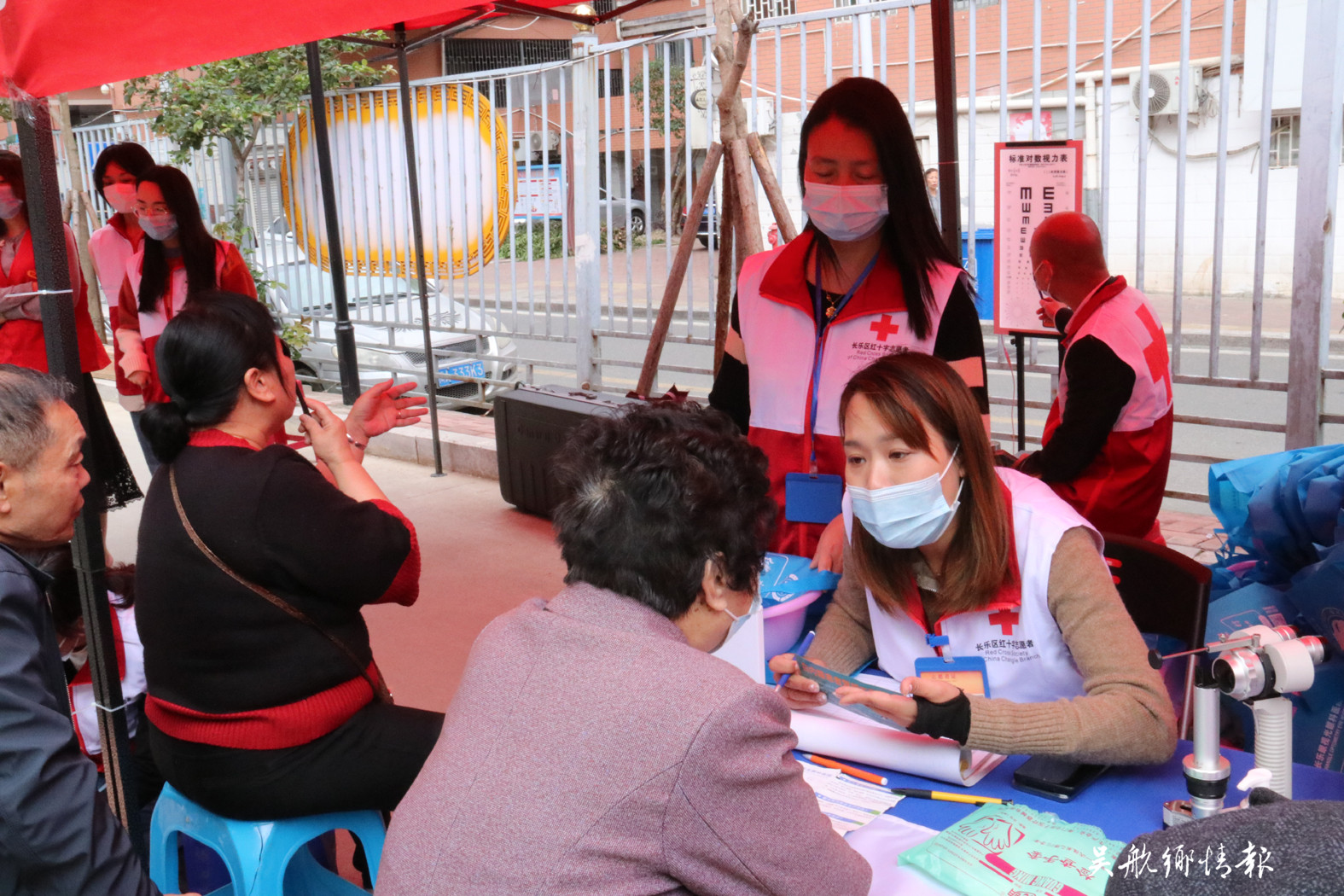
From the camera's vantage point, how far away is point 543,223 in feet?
21.3

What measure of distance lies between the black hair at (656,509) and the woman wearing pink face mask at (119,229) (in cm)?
323

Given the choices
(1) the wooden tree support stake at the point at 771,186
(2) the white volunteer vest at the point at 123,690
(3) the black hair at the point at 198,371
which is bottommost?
(2) the white volunteer vest at the point at 123,690

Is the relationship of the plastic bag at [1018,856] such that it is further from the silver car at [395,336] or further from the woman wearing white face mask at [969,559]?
the silver car at [395,336]

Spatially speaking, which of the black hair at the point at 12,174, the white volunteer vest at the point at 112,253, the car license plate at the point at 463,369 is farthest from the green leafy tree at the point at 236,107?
the black hair at the point at 12,174

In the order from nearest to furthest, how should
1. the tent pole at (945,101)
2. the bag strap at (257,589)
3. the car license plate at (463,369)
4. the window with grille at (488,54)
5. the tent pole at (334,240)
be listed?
the bag strap at (257,589) < the tent pole at (945,101) < the tent pole at (334,240) < the car license plate at (463,369) < the window with grille at (488,54)

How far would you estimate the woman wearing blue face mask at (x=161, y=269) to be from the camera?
4094mm

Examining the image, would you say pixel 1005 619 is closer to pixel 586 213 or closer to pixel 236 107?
pixel 586 213

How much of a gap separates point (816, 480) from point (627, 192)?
381cm

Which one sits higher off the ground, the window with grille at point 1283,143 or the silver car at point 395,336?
the window with grille at point 1283,143

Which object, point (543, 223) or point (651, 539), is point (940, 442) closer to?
point (651, 539)

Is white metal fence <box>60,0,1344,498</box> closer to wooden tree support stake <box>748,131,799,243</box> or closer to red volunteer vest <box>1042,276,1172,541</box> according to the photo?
wooden tree support stake <box>748,131,799,243</box>

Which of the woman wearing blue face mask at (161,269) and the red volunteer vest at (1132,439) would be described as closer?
the red volunteer vest at (1132,439)

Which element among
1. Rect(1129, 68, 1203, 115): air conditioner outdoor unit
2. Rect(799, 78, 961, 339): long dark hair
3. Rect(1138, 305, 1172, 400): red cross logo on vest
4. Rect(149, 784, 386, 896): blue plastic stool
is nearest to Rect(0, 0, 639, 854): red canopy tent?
Rect(149, 784, 386, 896): blue plastic stool

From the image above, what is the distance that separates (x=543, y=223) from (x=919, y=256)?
4.38 metres
